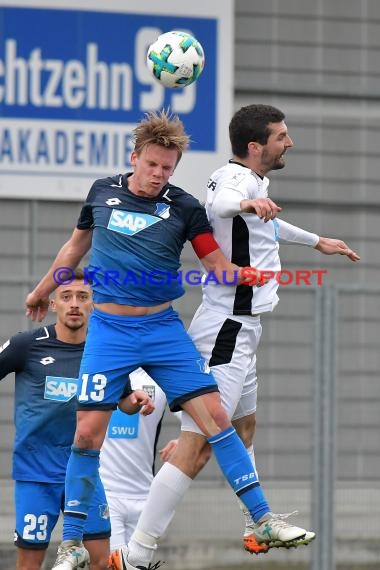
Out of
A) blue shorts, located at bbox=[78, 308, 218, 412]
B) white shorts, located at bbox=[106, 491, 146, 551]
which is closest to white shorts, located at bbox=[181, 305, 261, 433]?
blue shorts, located at bbox=[78, 308, 218, 412]

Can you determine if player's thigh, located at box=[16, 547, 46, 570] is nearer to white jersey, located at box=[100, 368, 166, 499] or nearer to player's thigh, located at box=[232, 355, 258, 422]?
white jersey, located at box=[100, 368, 166, 499]

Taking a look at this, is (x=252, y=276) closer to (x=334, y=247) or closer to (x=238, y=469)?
(x=334, y=247)

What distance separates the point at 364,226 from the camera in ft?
43.3

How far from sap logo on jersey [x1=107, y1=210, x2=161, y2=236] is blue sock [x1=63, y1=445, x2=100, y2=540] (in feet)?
3.80

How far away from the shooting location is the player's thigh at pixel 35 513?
8.55 m

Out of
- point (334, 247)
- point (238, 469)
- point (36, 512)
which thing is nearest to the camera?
point (238, 469)

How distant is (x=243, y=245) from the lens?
7.41m

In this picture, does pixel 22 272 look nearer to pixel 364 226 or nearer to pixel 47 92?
pixel 47 92

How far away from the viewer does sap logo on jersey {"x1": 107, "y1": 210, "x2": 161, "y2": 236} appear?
7.14m

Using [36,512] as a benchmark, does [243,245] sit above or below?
above

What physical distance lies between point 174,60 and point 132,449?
2.95 m

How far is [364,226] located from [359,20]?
6.60 ft

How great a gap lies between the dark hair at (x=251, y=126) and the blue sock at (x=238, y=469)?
155 centimetres

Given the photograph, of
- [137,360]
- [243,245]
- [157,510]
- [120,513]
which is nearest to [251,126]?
[243,245]
